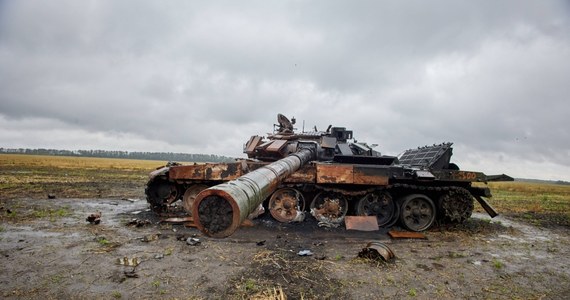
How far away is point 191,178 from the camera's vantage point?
9.89 m

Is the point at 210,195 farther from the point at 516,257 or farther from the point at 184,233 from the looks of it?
the point at 516,257

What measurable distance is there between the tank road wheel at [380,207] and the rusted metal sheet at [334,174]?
108 centimetres

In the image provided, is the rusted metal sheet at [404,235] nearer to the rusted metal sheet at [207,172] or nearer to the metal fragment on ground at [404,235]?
the metal fragment on ground at [404,235]

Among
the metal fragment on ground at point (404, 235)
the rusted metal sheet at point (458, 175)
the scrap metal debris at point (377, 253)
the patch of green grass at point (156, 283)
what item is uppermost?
the rusted metal sheet at point (458, 175)

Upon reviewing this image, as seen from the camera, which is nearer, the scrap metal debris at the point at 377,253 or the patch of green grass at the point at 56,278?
the patch of green grass at the point at 56,278

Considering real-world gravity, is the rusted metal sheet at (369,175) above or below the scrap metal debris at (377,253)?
above

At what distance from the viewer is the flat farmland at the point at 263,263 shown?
15.5 ft

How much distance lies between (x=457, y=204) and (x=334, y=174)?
3.98 m

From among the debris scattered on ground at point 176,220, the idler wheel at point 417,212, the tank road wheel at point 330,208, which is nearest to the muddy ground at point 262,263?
the debris scattered on ground at point 176,220

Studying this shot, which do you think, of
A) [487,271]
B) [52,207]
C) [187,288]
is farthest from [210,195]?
[52,207]

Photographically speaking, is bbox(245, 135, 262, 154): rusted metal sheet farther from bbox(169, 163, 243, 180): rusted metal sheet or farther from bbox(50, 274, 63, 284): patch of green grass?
bbox(50, 274, 63, 284): patch of green grass

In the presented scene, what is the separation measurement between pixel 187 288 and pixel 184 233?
366 cm

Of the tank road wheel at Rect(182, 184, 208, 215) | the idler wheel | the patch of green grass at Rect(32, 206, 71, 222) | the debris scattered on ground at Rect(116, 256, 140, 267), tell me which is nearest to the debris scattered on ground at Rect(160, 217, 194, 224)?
the tank road wheel at Rect(182, 184, 208, 215)

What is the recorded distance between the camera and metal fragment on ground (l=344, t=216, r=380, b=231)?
30.6 feet
